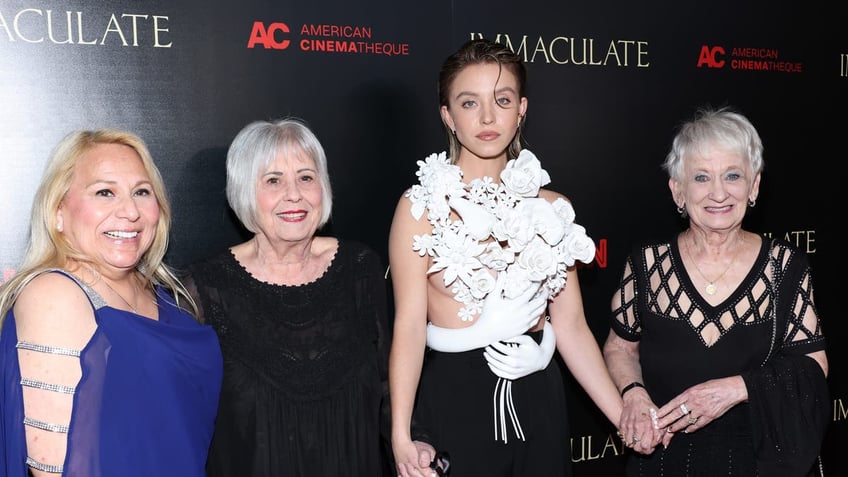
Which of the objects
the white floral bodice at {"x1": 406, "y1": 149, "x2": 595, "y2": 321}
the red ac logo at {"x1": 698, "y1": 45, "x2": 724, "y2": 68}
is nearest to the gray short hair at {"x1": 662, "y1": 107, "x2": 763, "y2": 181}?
the white floral bodice at {"x1": 406, "y1": 149, "x2": 595, "y2": 321}

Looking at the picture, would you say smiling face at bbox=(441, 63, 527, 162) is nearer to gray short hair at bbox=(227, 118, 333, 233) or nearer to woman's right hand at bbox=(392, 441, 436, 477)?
gray short hair at bbox=(227, 118, 333, 233)

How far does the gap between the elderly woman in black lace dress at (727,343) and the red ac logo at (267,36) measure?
164cm

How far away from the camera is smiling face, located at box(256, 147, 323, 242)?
8.11 ft

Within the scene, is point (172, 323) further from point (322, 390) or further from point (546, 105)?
point (546, 105)

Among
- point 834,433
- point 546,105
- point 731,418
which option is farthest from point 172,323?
point 834,433

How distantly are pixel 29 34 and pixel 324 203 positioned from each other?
140cm

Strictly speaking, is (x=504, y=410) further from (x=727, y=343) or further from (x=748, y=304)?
(x=748, y=304)

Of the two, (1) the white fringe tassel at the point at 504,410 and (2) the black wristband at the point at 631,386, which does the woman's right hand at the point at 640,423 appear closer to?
(2) the black wristband at the point at 631,386

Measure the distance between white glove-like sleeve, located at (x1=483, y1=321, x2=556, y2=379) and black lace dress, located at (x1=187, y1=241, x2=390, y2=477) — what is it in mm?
377

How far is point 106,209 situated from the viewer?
2082mm

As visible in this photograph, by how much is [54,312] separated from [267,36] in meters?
1.73

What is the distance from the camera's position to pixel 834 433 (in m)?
4.71

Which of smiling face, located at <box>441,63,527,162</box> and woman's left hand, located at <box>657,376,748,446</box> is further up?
smiling face, located at <box>441,63,527,162</box>

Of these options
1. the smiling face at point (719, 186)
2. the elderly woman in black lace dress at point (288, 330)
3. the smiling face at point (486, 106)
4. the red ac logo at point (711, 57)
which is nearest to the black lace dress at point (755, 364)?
the smiling face at point (719, 186)
